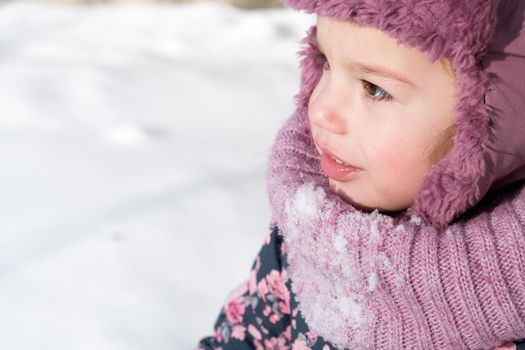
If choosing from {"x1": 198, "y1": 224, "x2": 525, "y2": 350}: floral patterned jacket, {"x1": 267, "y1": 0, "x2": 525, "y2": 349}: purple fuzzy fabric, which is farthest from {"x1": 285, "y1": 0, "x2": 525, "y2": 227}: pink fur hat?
{"x1": 198, "y1": 224, "x2": 525, "y2": 350}: floral patterned jacket

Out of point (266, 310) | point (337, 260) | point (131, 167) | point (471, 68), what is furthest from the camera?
point (131, 167)

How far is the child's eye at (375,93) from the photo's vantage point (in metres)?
0.83

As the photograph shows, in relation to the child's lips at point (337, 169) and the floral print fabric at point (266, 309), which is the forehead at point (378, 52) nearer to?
the child's lips at point (337, 169)

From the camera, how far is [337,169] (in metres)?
0.91

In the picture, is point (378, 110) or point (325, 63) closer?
point (378, 110)

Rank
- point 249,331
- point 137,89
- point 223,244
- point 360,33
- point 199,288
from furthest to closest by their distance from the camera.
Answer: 1. point 137,89
2. point 223,244
3. point 199,288
4. point 249,331
5. point 360,33

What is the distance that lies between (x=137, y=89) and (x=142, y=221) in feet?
2.65

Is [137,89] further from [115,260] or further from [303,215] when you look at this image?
[303,215]

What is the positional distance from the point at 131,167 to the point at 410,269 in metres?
1.20

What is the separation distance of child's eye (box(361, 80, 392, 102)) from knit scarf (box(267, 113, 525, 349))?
138 mm

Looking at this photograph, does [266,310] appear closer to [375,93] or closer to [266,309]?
[266,309]

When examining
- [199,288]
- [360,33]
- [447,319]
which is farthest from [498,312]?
[199,288]

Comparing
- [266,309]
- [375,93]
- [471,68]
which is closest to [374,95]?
[375,93]

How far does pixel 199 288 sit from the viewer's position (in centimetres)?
152
